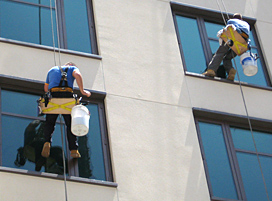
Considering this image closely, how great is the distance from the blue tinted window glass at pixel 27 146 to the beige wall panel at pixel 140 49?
1.64m

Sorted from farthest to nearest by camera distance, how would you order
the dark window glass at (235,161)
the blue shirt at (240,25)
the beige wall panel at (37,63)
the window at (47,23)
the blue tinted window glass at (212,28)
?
the blue tinted window glass at (212,28) → the blue shirt at (240,25) → the window at (47,23) → the dark window glass at (235,161) → the beige wall panel at (37,63)

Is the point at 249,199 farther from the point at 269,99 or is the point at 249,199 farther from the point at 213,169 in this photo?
the point at 269,99

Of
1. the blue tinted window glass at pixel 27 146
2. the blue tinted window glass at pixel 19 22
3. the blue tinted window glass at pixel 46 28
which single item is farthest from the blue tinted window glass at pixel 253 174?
the blue tinted window glass at pixel 19 22

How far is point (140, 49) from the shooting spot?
1329cm

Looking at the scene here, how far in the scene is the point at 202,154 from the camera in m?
12.2

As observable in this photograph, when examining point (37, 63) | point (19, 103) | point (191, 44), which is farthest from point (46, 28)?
point (191, 44)

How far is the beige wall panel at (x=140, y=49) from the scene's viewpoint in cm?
1265

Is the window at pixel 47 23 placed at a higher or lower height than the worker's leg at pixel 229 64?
higher

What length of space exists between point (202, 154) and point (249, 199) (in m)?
1.14

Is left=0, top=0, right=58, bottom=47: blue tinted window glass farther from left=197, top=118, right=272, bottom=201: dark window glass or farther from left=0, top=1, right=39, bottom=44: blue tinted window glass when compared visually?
left=197, top=118, right=272, bottom=201: dark window glass

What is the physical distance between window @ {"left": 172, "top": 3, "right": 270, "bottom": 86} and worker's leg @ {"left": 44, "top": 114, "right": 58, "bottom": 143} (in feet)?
11.1

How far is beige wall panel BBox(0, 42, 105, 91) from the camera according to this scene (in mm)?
11961

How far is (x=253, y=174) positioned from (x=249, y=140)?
0.82m

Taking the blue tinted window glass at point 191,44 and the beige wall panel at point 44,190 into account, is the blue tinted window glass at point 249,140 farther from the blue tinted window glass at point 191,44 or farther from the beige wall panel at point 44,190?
the beige wall panel at point 44,190
